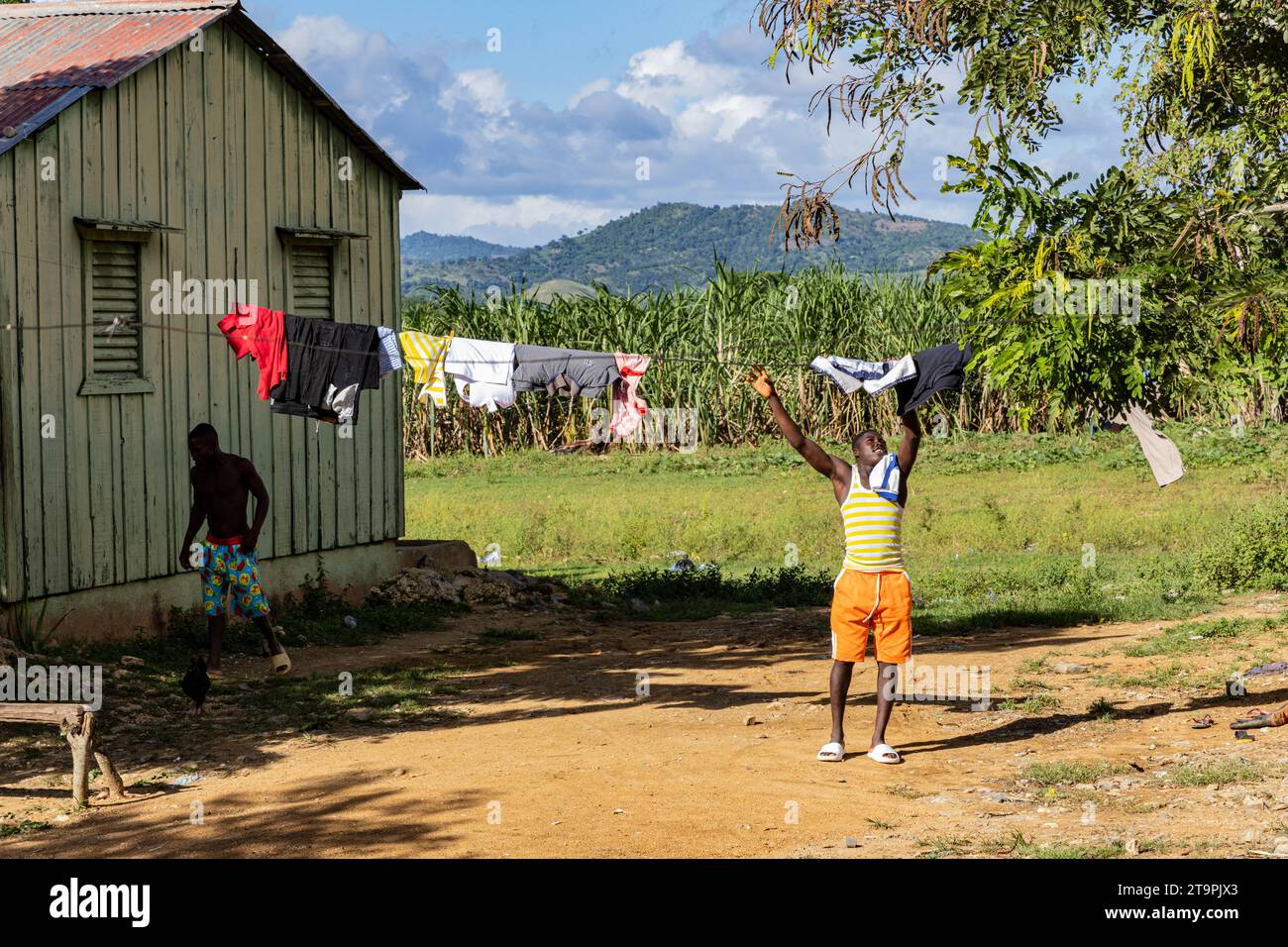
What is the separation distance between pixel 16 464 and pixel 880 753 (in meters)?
6.65

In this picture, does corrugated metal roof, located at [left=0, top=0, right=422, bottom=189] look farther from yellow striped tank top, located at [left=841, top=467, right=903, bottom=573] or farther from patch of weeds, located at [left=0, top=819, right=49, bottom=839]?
yellow striped tank top, located at [left=841, top=467, right=903, bottom=573]

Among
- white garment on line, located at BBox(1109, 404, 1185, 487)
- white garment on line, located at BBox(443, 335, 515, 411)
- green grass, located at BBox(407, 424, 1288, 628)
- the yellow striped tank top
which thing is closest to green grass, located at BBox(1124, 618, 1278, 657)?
green grass, located at BBox(407, 424, 1288, 628)

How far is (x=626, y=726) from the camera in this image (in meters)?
9.30

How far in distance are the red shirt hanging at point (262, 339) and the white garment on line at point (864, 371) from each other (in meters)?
3.77

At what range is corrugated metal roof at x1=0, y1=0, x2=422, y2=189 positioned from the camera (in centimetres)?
1134

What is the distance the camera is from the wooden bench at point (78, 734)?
765cm

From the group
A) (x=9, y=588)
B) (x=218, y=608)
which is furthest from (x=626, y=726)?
(x=9, y=588)

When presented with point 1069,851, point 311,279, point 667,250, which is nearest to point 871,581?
point 1069,851

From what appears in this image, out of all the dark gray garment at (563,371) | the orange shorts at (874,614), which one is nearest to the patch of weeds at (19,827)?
the orange shorts at (874,614)

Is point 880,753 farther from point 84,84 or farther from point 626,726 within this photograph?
point 84,84

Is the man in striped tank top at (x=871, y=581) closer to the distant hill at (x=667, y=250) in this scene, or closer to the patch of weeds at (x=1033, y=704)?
the patch of weeds at (x=1033, y=704)

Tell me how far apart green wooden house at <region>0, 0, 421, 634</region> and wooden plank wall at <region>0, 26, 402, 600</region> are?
0.02 meters

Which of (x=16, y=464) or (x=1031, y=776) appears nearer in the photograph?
(x=1031, y=776)

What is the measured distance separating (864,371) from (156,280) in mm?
5974
